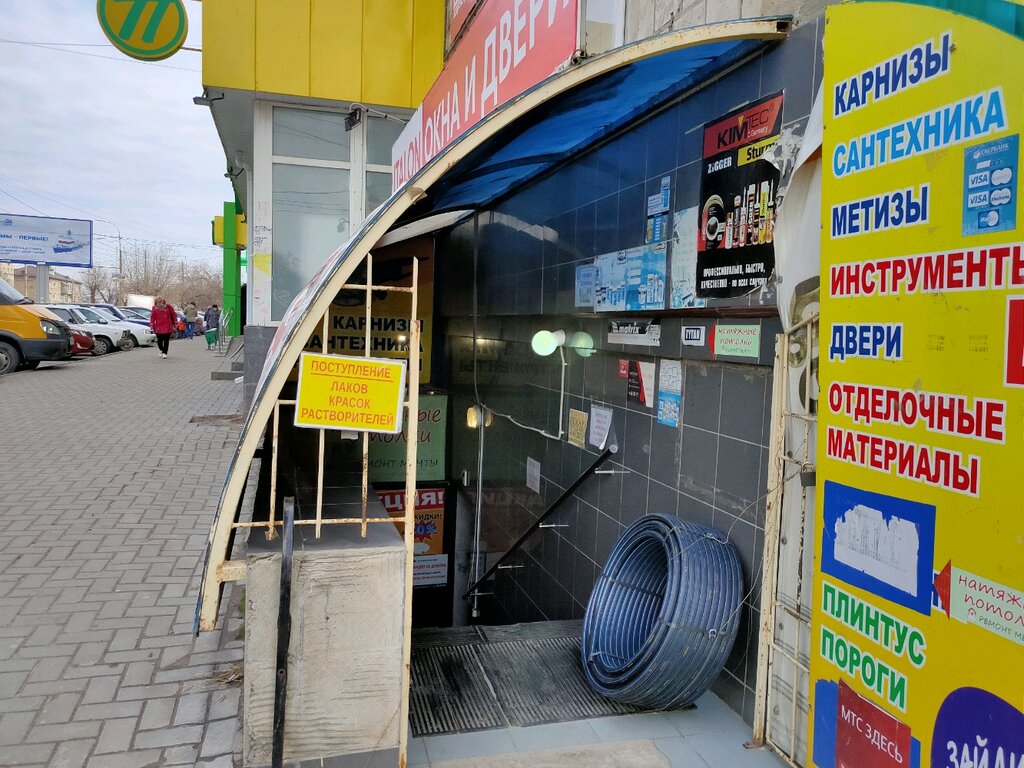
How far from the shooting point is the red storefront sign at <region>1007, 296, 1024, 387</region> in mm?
2023

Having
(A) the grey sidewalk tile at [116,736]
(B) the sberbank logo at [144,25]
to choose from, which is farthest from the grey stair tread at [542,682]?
(B) the sberbank logo at [144,25]

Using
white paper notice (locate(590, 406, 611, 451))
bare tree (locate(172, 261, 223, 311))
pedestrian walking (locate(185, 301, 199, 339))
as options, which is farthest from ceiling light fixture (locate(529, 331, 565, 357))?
bare tree (locate(172, 261, 223, 311))

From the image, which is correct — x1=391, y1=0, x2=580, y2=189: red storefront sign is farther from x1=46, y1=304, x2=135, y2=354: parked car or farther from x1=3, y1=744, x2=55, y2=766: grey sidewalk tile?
x1=46, y1=304, x2=135, y2=354: parked car

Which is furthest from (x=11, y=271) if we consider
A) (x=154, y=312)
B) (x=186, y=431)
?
(x=186, y=431)

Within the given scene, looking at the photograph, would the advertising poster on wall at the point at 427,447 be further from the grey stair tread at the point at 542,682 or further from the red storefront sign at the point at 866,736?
the red storefront sign at the point at 866,736

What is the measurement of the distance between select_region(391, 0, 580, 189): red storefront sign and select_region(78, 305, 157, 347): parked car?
24.8m

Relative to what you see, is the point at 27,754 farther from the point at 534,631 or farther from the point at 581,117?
the point at 581,117

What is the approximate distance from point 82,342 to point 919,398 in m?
24.6

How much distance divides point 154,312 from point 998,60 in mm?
24044

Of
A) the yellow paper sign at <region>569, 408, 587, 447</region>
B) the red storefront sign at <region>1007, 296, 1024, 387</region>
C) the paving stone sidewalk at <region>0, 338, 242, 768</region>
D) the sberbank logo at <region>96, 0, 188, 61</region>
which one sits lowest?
the paving stone sidewalk at <region>0, 338, 242, 768</region>

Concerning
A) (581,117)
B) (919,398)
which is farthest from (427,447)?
(919,398)

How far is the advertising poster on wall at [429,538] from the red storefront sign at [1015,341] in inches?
272

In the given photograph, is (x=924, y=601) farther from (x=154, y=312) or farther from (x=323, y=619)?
(x=154, y=312)

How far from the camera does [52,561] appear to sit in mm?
5445
